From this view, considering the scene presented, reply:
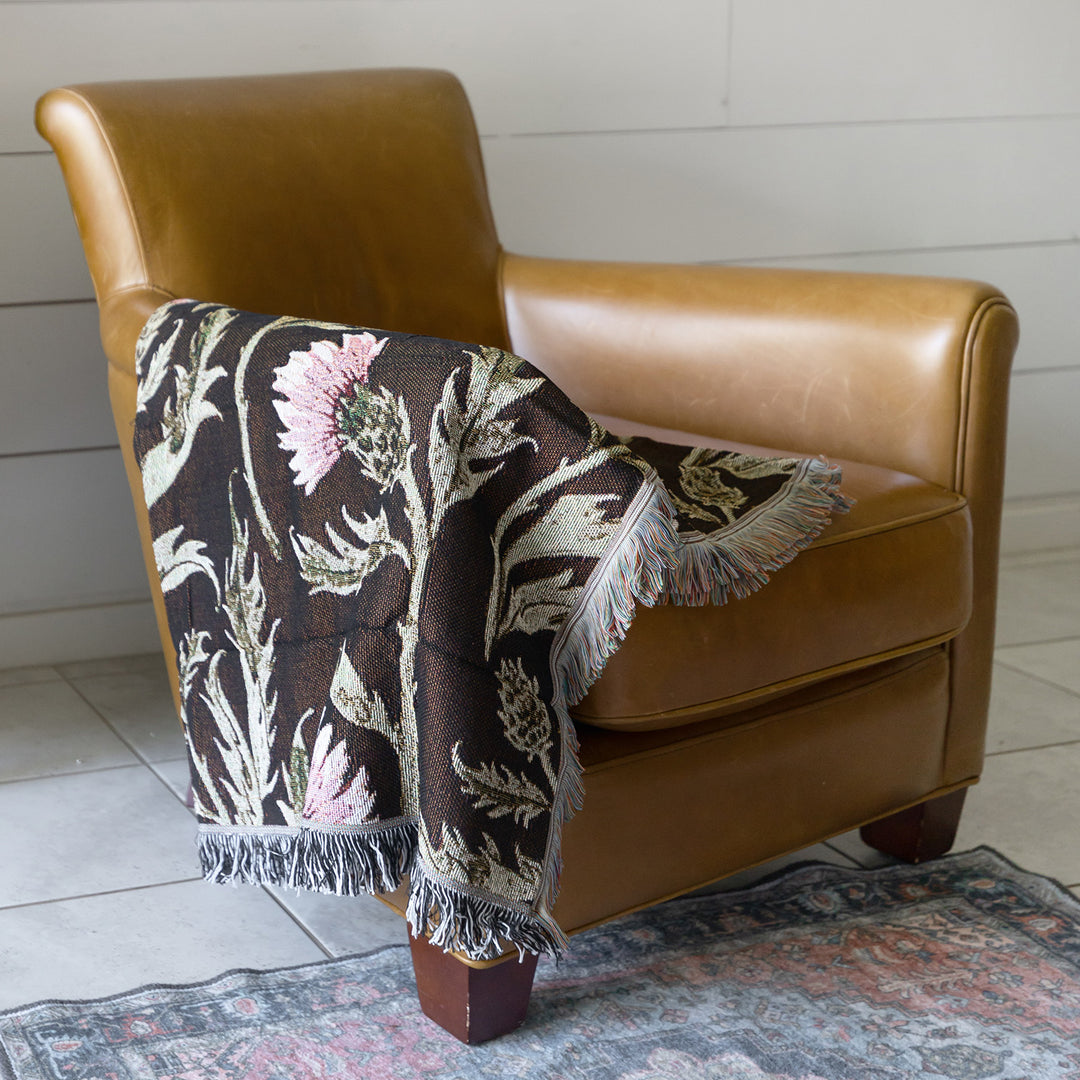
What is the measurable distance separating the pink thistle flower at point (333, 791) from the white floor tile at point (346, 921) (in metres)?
0.27

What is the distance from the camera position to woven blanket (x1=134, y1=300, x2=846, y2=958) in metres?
1.04

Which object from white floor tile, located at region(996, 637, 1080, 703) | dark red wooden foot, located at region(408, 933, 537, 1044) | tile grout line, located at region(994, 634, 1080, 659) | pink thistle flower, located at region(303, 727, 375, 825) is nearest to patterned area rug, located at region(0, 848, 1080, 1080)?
dark red wooden foot, located at region(408, 933, 537, 1044)

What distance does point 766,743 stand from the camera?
126 cm

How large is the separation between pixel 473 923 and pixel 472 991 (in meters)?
0.12

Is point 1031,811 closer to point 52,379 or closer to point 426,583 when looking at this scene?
point 426,583

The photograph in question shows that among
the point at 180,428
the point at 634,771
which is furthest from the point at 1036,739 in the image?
the point at 180,428

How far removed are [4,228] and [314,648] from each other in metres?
1.13

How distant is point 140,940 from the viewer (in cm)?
135

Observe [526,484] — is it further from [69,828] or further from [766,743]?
[69,828]

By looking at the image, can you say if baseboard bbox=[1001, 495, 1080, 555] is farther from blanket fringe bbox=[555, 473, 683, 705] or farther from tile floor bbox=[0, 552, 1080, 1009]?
blanket fringe bbox=[555, 473, 683, 705]

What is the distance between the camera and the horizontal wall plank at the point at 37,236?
6.33 feet

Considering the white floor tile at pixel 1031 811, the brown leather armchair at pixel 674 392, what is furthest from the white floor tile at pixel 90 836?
the white floor tile at pixel 1031 811

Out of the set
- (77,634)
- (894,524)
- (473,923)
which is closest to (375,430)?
(473,923)

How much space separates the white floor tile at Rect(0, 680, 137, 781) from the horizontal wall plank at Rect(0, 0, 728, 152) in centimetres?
79
